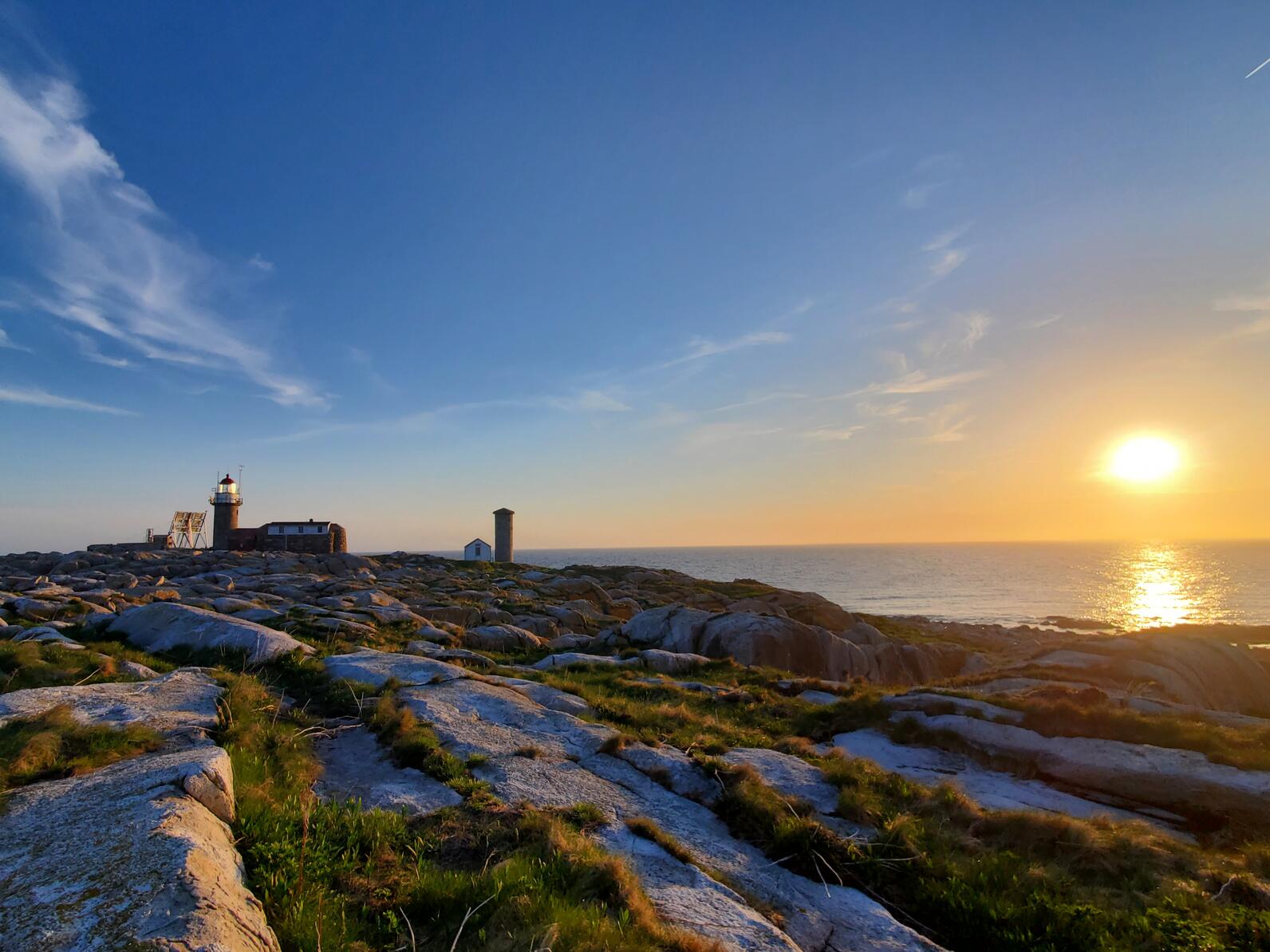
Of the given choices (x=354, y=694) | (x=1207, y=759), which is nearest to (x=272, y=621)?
(x=354, y=694)

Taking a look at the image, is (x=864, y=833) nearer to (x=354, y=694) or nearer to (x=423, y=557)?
(x=354, y=694)

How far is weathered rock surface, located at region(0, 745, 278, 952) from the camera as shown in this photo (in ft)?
13.8

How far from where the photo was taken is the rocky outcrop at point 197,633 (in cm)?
1611

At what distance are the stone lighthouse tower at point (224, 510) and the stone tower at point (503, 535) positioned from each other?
26750 millimetres

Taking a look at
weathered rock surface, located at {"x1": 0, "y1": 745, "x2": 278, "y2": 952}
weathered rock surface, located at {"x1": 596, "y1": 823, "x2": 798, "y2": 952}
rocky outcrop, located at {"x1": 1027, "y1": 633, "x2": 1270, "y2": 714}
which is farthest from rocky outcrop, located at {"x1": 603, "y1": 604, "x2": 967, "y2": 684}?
weathered rock surface, located at {"x1": 0, "y1": 745, "x2": 278, "y2": 952}

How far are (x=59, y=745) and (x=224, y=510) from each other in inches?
2591

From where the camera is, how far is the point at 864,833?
8.95 meters

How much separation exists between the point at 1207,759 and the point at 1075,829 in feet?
16.8

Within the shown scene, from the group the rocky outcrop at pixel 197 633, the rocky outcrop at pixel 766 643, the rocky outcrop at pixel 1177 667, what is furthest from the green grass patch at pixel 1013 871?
the rocky outcrop at pixel 766 643

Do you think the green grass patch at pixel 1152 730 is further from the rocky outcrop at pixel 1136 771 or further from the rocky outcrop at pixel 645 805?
the rocky outcrop at pixel 645 805

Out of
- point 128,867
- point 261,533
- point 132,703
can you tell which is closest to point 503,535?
point 261,533

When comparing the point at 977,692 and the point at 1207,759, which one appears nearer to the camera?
the point at 1207,759

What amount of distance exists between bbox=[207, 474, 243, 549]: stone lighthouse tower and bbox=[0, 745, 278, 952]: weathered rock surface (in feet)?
217

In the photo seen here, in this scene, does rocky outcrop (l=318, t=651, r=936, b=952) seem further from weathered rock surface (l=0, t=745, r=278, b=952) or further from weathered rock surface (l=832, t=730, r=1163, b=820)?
weathered rock surface (l=832, t=730, r=1163, b=820)
